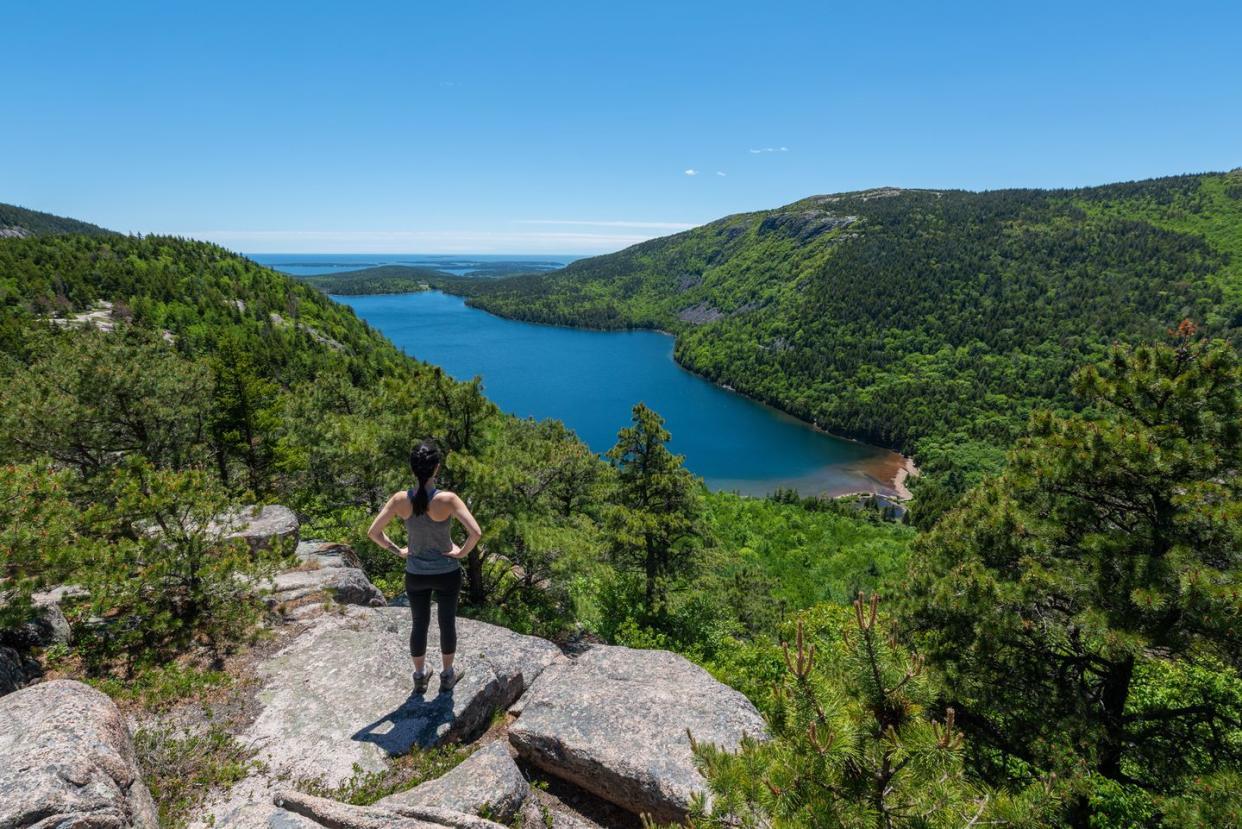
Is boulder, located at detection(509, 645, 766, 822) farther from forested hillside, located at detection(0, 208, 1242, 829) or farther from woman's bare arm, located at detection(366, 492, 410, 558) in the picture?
woman's bare arm, located at detection(366, 492, 410, 558)

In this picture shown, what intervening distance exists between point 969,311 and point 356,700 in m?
172

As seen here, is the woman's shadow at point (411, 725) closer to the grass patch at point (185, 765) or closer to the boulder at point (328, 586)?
the grass patch at point (185, 765)

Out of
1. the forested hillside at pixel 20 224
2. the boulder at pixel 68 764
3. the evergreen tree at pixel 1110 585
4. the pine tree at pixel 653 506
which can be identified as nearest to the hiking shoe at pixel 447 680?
the boulder at pixel 68 764

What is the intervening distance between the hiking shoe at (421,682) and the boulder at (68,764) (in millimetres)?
2787

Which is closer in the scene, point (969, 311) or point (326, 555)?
point (326, 555)

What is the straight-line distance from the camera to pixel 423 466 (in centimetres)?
587

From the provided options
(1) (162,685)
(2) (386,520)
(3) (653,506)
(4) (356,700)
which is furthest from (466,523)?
(3) (653,506)

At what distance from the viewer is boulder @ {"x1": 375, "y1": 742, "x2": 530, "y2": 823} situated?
18.1ft

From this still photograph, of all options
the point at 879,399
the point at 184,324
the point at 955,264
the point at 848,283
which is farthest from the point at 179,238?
the point at 955,264

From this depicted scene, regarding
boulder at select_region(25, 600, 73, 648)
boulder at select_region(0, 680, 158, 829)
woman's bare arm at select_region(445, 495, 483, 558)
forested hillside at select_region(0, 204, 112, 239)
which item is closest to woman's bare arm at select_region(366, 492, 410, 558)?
woman's bare arm at select_region(445, 495, 483, 558)

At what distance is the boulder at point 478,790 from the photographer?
18.1 ft

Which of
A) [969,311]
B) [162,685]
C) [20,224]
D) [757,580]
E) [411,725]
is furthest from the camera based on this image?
[20,224]

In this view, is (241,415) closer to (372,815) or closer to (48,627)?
(48,627)

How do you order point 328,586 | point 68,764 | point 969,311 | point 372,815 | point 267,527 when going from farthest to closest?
point 969,311 < point 267,527 < point 328,586 < point 372,815 < point 68,764
